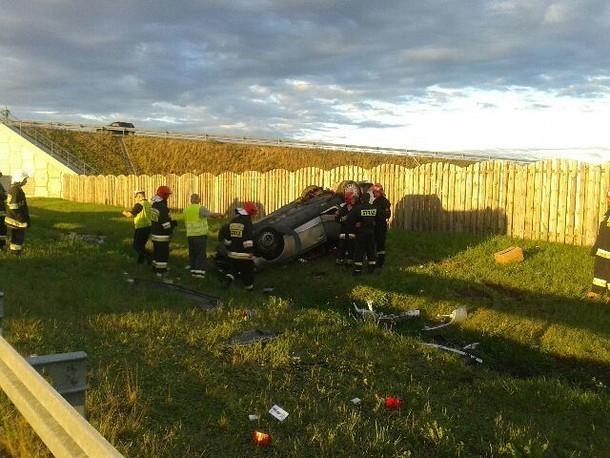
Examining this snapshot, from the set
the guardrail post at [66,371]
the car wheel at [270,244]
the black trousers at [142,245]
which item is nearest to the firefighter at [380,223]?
the car wheel at [270,244]

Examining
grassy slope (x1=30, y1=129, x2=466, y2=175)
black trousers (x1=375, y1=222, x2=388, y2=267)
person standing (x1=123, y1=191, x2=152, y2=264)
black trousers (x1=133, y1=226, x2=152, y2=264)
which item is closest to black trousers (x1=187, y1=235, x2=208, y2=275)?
black trousers (x1=133, y1=226, x2=152, y2=264)

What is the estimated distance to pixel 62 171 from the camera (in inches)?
1512

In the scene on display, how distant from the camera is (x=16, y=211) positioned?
40.1 feet

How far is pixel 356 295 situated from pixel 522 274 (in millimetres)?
3221

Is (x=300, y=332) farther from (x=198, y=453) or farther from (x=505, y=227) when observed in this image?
(x=505, y=227)

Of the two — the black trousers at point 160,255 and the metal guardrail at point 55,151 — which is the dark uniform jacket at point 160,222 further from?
the metal guardrail at point 55,151

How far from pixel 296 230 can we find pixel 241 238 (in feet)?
6.16

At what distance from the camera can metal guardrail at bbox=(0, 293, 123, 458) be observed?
2.50 meters

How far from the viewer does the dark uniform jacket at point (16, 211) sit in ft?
40.0

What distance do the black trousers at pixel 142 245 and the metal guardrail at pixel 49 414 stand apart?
9317mm

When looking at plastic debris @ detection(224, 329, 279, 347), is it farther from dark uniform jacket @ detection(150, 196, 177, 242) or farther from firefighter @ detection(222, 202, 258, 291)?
dark uniform jacket @ detection(150, 196, 177, 242)

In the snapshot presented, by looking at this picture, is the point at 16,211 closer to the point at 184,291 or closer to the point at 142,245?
the point at 142,245

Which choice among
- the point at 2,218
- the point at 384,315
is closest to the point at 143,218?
the point at 2,218

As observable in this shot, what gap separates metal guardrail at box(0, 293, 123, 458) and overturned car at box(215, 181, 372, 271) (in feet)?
25.5
